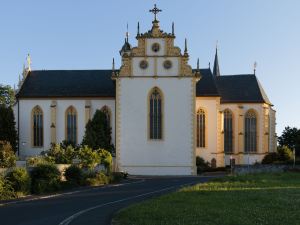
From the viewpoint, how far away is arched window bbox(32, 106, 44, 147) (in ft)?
210

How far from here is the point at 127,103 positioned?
5844cm

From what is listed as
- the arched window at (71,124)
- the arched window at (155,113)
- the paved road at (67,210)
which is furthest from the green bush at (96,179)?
the arched window at (71,124)

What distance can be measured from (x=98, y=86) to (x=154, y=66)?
33.2ft

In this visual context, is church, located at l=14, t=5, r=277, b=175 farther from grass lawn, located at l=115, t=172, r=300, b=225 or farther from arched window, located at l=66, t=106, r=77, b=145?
grass lawn, located at l=115, t=172, r=300, b=225

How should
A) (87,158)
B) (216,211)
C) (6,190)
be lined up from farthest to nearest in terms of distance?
1. (87,158)
2. (6,190)
3. (216,211)

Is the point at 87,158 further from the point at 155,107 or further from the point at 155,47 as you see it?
the point at 155,47

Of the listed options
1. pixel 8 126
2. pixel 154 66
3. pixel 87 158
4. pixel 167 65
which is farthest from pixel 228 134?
pixel 87 158

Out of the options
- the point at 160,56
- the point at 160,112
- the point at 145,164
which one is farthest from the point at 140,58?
the point at 145,164

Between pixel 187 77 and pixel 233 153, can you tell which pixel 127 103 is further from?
pixel 233 153

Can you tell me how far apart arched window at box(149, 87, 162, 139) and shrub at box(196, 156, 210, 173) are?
5276mm

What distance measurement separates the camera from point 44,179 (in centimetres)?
3011

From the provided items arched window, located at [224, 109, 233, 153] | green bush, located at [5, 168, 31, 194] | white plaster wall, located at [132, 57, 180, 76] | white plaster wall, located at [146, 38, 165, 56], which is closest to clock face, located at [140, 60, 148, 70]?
white plaster wall, located at [132, 57, 180, 76]

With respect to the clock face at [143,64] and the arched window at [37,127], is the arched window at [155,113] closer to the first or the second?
the clock face at [143,64]

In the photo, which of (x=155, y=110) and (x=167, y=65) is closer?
(x=167, y=65)
